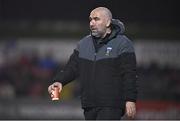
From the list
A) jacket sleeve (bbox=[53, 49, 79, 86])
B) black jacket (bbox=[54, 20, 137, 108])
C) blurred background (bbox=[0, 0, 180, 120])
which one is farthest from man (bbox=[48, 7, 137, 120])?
blurred background (bbox=[0, 0, 180, 120])

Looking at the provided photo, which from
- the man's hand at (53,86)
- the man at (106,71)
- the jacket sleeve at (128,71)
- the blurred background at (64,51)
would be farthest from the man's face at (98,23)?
the blurred background at (64,51)

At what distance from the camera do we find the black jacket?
5785 mm

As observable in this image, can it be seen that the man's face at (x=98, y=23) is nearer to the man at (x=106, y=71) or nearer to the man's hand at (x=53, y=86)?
the man at (x=106, y=71)

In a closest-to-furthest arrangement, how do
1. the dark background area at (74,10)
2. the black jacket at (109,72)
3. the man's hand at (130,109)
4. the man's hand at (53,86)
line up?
the man's hand at (130,109) → the black jacket at (109,72) → the man's hand at (53,86) → the dark background area at (74,10)

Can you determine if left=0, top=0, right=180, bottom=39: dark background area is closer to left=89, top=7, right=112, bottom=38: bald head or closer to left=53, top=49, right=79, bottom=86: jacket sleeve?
left=53, top=49, right=79, bottom=86: jacket sleeve

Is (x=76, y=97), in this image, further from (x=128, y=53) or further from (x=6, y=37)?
(x=128, y=53)

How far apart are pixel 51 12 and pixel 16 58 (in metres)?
1.16

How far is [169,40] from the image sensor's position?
14023 mm

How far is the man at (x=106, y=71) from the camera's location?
5.80 meters

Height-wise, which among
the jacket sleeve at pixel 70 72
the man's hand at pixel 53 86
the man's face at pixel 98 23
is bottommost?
the man's hand at pixel 53 86

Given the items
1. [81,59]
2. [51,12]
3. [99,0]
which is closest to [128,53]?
[81,59]

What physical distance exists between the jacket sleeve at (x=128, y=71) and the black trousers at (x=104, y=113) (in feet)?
0.62

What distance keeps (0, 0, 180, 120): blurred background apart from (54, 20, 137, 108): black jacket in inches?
294

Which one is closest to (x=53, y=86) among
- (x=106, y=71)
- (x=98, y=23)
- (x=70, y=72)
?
(x=70, y=72)
